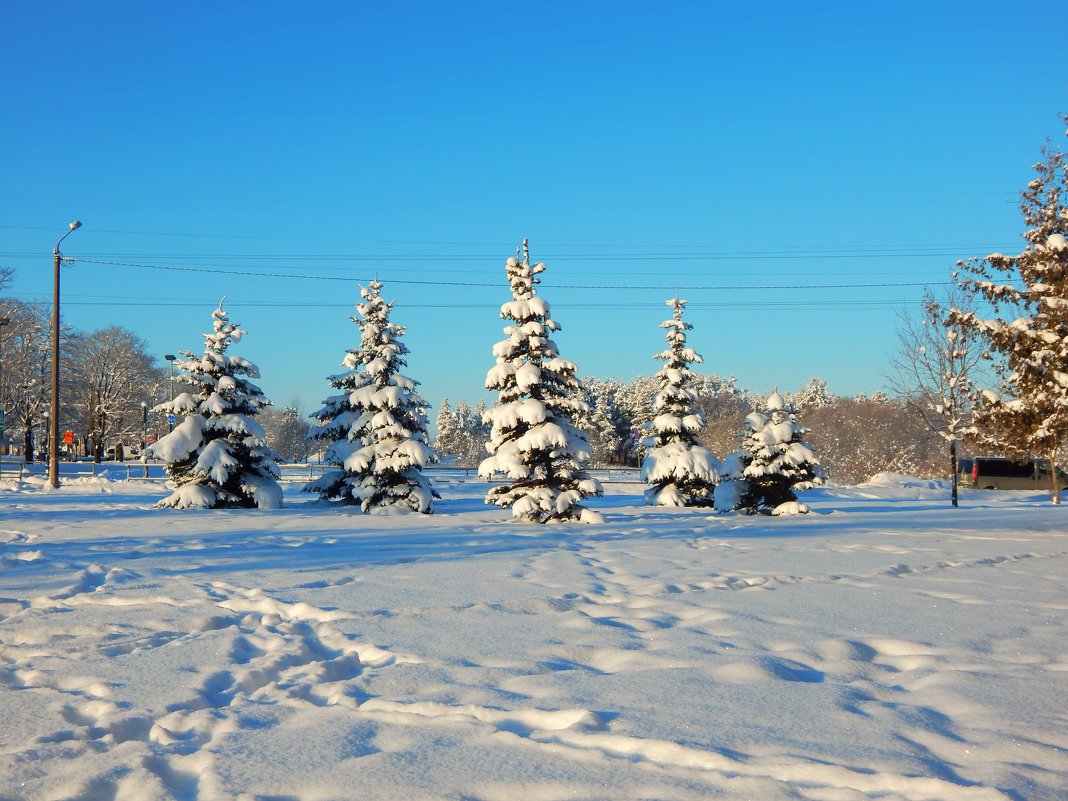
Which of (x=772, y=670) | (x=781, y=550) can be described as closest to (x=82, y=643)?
(x=772, y=670)

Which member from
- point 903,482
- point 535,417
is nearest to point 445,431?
point 903,482

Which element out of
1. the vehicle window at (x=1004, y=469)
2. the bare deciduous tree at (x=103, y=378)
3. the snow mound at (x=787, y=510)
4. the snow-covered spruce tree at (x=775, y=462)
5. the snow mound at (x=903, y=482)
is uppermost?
the bare deciduous tree at (x=103, y=378)

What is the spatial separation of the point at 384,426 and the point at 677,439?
462 inches

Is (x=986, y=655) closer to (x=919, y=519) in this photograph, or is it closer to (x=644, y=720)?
(x=644, y=720)

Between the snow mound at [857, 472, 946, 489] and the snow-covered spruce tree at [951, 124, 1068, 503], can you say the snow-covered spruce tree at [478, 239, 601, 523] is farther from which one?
the snow mound at [857, 472, 946, 489]

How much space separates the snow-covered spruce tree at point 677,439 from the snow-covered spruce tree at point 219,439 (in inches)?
533

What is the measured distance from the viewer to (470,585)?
11.0 meters

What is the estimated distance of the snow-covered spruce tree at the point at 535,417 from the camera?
869 inches

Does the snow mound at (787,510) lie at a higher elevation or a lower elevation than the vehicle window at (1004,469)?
lower

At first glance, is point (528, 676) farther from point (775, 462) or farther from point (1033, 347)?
point (775, 462)

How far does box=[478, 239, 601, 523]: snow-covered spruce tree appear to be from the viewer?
22078 millimetres

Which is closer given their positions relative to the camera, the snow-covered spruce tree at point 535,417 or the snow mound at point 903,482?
the snow-covered spruce tree at point 535,417

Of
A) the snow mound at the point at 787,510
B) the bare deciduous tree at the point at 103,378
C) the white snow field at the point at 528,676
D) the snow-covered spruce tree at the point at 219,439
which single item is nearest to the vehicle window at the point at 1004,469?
the snow mound at the point at 787,510

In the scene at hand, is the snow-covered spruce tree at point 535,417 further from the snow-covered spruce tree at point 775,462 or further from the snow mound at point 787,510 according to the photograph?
the snow mound at point 787,510
